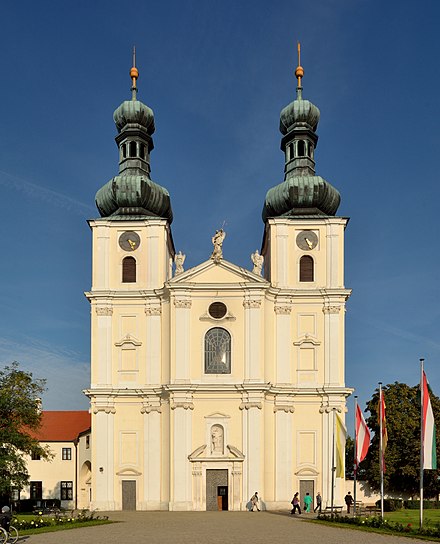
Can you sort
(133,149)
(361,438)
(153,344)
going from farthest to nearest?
(133,149)
(153,344)
(361,438)

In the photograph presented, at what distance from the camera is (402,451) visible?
5806cm

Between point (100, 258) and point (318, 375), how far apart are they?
14.8 meters

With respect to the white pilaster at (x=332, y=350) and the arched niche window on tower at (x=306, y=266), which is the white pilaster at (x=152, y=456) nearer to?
the white pilaster at (x=332, y=350)

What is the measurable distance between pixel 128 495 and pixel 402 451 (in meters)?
18.9

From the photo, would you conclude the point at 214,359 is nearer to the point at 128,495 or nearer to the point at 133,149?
the point at 128,495

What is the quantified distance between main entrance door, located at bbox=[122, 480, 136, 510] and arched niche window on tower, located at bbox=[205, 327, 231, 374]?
777cm

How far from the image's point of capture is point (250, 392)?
1964 inches

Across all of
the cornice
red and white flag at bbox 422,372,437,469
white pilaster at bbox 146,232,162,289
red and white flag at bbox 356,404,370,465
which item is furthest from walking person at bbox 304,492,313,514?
red and white flag at bbox 422,372,437,469

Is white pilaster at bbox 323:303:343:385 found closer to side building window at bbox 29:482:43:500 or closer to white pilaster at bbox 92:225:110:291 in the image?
white pilaster at bbox 92:225:110:291

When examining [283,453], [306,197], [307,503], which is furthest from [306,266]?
[307,503]

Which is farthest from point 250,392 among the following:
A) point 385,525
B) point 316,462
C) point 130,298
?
point 385,525

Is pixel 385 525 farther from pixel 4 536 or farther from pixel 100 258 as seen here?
pixel 100 258

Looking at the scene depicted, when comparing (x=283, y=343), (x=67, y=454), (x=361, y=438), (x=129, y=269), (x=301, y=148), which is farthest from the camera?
(x=67, y=454)

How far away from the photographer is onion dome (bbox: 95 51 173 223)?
177 ft
